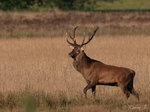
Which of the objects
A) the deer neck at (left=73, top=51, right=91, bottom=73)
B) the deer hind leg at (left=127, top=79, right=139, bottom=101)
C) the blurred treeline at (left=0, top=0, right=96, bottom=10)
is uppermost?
the blurred treeline at (left=0, top=0, right=96, bottom=10)

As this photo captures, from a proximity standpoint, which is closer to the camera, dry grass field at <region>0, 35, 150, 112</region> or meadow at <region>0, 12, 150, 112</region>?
dry grass field at <region>0, 35, 150, 112</region>

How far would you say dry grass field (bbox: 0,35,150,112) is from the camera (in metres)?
9.70

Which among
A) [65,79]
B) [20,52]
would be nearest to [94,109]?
[65,79]

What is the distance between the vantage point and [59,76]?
46.0 ft

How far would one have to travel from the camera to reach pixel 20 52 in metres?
19.9

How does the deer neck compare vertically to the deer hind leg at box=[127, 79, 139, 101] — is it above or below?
above

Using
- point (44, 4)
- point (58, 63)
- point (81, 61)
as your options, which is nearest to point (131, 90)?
point (81, 61)

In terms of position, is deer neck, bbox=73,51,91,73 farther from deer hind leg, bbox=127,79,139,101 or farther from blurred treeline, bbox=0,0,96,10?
blurred treeline, bbox=0,0,96,10

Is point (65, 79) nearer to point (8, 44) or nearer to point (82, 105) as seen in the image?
point (82, 105)

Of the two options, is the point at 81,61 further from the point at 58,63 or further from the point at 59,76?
the point at 58,63

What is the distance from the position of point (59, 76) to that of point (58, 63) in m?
3.09

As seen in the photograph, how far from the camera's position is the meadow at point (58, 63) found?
32.3 feet

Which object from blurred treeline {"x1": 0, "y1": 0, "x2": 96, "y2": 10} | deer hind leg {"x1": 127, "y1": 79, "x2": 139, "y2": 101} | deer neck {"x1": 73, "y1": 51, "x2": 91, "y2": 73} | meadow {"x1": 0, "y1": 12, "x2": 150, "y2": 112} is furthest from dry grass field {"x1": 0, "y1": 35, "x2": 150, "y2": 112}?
blurred treeline {"x1": 0, "y1": 0, "x2": 96, "y2": 10}

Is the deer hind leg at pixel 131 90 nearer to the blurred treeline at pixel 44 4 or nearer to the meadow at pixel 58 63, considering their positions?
the meadow at pixel 58 63
